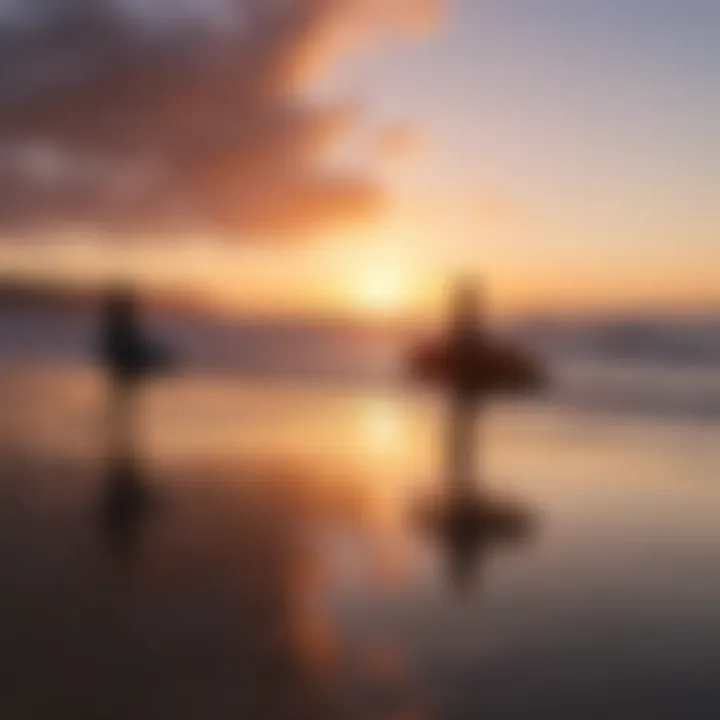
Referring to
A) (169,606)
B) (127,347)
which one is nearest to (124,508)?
(169,606)

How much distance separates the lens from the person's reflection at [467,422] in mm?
5234

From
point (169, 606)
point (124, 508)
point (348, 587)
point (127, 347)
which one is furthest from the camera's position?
point (127, 347)

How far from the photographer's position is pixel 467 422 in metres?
10.5

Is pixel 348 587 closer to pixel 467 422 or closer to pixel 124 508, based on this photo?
pixel 124 508

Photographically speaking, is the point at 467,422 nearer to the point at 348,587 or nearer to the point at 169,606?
the point at 348,587

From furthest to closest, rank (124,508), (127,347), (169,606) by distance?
(127,347), (124,508), (169,606)

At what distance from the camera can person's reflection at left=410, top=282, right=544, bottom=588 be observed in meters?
5.23

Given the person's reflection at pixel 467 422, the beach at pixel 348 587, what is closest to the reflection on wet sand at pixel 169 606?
the beach at pixel 348 587

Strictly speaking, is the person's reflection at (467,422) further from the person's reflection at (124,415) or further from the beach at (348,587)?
the person's reflection at (124,415)

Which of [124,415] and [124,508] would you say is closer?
[124,508]

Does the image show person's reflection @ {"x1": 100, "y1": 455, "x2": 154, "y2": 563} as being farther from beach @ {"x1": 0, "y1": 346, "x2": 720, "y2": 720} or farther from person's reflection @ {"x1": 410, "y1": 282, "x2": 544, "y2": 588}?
person's reflection @ {"x1": 410, "y1": 282, "x2": 544, "y2": 588}

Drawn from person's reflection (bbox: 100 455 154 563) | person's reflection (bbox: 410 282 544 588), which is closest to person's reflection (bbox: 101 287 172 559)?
person's reflection (bbox: 100 455 154 563)

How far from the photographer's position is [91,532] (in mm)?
5301

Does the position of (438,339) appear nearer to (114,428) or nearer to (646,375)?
(646,375)
